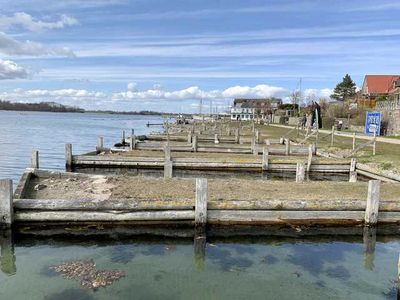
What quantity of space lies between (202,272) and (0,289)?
3.82 metres

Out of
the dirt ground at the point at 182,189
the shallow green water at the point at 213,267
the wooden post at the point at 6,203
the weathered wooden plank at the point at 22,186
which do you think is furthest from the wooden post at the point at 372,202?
the weathered wooden plank at the point at 22,186

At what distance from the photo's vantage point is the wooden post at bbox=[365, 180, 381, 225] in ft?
36.9

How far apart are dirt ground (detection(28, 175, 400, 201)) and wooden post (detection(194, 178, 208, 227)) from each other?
1.58 meters

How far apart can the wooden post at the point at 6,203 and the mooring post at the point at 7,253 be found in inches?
9.7

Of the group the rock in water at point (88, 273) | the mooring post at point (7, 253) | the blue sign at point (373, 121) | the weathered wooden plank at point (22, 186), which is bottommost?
the mooring post at point (7, 253)

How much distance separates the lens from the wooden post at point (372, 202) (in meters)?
11.2

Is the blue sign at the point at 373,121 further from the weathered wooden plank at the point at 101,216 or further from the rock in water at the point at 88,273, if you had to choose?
the rock in water at the point at 88,273

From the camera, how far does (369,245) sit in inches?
423

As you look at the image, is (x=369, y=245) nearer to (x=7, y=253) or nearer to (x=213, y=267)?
(x=213, y=267)

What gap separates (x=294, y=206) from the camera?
36.8ft

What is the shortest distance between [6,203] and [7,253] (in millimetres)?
1301

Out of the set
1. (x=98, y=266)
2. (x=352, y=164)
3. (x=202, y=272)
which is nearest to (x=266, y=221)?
(x=202, y=272)

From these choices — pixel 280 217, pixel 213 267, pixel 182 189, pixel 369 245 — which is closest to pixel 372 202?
pixel 369 245

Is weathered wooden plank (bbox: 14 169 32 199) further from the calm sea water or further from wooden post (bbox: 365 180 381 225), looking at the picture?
wooden post (bbox: 365 180 381 225)
